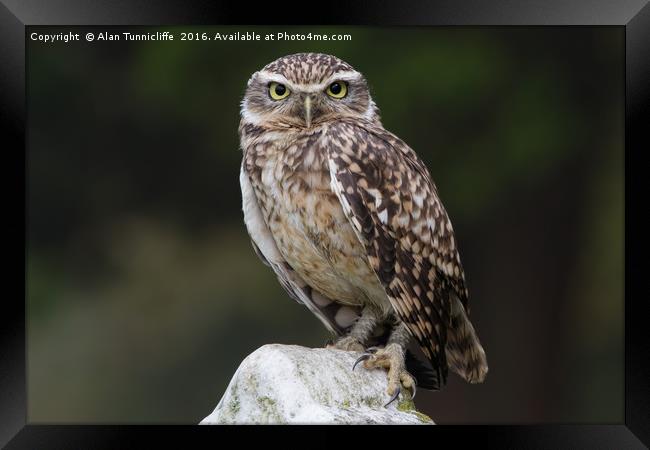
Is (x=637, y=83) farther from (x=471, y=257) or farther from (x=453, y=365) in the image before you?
(x=471, y=257)

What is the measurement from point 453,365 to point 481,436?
56 cm

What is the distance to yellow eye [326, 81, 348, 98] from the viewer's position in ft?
11.1

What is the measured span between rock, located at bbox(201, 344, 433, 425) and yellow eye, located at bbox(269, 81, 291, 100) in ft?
3.28

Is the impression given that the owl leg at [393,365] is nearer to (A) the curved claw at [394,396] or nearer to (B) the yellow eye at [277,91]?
(A) the curved claw at [394,396]

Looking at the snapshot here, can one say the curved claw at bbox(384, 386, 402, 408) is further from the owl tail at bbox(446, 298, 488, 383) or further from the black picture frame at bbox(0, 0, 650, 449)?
the owl tail at bbox(446, 298, 488, 383)

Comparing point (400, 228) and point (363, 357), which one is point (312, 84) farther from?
point (363, 357)

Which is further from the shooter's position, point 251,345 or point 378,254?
point 251,345

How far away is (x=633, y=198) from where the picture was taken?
2846mm

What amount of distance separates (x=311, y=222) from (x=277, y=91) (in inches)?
22.3

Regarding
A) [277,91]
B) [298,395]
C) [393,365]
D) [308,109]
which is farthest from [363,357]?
[277,91]

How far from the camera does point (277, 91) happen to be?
3.42 meters
